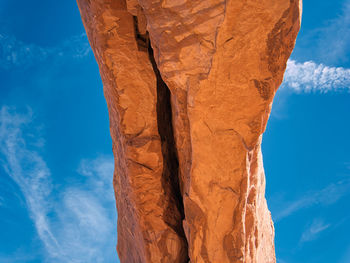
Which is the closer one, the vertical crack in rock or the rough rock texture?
the rough rock texture

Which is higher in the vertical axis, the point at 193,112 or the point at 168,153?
the point at 168,153

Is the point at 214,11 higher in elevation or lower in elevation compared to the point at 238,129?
higher

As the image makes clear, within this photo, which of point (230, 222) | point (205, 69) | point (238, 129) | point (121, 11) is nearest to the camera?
point (205, 69)

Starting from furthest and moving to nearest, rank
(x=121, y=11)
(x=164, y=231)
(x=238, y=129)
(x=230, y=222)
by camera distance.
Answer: (x=164, y=231)
(x=121, y=11)
(x=230, y=222)
(x=238, y=129)

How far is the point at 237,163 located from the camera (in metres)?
Answer: 2.90

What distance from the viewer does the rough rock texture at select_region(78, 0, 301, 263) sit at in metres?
2.54

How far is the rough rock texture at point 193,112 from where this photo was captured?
2.54 meters

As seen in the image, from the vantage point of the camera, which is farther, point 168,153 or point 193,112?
point 168,153

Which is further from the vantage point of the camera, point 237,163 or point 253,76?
point 237,163

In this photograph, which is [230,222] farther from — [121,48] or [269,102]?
[121,48]

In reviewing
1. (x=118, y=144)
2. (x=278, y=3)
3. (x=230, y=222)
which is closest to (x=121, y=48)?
(x=118, y=144)

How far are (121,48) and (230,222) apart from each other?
7.88 ft

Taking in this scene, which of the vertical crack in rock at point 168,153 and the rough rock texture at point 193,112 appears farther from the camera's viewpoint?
the vertical crack in rock at point 168,153

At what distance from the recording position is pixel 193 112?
281 centimetres
